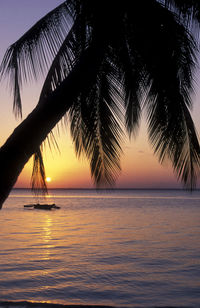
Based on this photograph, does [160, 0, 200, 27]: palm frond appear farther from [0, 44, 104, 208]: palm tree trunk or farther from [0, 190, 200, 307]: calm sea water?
[0, 190, 200, 307]: calm sea water

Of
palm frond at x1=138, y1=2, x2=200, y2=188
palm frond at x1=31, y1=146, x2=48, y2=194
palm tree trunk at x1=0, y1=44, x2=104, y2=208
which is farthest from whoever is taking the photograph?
palm frond at x1=138, y1=2, x2=200, y2=188

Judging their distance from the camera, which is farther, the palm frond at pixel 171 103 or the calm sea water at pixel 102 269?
the calm sea water at pixel 102 269

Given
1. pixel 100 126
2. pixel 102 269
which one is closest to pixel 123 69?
pixel 100 126

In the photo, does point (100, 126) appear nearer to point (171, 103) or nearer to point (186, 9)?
point (171, 103)

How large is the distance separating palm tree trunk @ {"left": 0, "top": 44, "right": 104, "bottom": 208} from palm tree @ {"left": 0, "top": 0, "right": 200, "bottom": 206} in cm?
46

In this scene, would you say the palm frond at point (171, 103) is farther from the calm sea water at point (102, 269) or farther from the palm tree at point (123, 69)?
the calm sea water at point (102, 269)

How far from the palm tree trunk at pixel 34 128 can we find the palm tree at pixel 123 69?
0.46 m

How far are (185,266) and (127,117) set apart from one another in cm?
898

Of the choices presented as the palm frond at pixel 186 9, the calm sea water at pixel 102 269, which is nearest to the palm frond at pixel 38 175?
the calm sea water at pixel 102 269

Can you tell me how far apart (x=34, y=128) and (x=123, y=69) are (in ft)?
8.37

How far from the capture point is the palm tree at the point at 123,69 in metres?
4.63

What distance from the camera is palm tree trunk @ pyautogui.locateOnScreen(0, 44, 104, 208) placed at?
10.7 ft

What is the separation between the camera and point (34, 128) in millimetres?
3387

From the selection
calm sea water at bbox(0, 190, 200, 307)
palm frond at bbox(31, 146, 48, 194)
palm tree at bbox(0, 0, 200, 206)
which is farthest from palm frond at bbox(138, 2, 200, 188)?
palm frond at bbox(31, 146, 48, 194)
